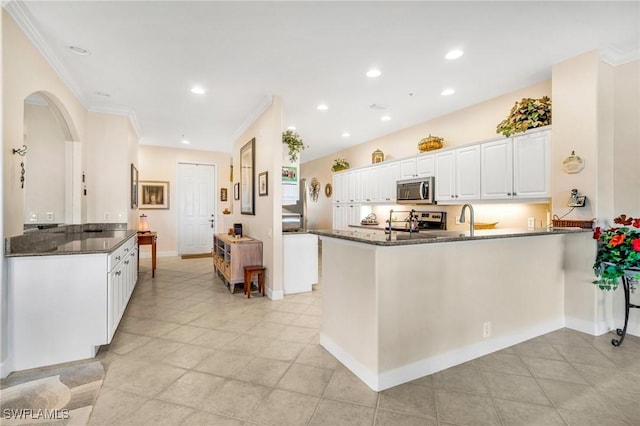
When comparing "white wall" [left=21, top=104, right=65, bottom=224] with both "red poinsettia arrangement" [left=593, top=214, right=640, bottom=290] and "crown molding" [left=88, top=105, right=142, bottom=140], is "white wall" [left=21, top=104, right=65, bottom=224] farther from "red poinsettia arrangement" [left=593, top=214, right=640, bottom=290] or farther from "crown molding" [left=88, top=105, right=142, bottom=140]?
"red poinsettia arrangement" [left=593, top=214, right=640, bottom=290]

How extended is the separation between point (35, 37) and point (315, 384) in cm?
375

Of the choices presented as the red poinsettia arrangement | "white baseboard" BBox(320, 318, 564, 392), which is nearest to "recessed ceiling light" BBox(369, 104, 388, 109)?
the red poinsettia arrangement

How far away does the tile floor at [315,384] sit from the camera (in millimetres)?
1818

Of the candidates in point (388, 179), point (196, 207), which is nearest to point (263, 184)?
point (388, 179)

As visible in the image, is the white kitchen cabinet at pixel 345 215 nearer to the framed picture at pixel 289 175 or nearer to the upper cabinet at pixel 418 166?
the upper cabinet at pixel 418 166

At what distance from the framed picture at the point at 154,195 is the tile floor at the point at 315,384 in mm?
4947

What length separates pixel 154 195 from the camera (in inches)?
296

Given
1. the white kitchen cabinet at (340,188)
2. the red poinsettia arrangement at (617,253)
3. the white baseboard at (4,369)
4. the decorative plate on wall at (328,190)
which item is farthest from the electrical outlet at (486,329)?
the decorative plate on wall at (328,190)

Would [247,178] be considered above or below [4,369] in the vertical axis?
above

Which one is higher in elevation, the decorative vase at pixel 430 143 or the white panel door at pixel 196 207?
the decorative vase at pixel 430 143

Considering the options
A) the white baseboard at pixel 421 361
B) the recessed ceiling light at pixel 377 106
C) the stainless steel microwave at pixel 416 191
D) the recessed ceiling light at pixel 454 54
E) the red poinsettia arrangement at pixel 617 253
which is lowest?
the white baseboard at pixel 421 361

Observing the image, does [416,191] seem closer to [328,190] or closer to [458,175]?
[458,175]

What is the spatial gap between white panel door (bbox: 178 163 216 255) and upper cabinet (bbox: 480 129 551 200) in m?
6.67

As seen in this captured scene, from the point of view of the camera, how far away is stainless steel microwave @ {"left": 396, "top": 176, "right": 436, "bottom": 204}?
469 cm
